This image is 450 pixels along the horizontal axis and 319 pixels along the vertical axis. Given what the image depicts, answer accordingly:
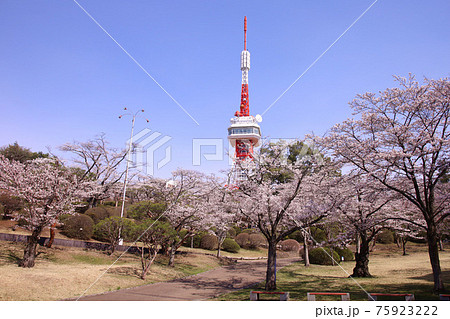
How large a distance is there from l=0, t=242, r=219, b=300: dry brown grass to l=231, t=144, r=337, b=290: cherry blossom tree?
641cm

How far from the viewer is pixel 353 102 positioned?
11.8 metres

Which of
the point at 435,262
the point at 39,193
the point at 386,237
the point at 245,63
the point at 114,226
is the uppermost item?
the point at 245,63

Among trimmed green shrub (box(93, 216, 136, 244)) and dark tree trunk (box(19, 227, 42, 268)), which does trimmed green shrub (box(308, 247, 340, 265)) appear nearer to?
trimmed green shrub (box(93, 216, 136, 244))

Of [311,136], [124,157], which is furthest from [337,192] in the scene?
[124,157]

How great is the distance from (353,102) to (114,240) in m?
17.4

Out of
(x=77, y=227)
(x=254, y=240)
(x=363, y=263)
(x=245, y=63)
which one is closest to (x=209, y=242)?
(x=254, y=240)

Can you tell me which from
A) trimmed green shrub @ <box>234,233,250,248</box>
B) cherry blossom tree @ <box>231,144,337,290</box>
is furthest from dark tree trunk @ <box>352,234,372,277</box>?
trimmed green shrub @ <box>234,233,250,248</box>

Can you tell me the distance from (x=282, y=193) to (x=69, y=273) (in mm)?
10925

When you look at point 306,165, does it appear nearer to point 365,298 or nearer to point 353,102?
point 353,102

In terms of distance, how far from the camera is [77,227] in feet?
73.3

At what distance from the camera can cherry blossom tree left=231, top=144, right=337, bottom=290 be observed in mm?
13094

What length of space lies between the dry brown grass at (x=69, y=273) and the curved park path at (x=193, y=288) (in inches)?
31.8

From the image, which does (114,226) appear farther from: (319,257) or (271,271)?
(319,257)

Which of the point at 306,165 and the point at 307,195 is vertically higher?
the point at 306,165
